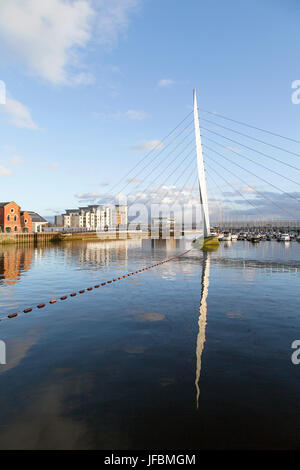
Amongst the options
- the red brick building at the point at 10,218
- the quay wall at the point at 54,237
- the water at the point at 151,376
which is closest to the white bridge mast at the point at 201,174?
the water at the point at 151,376

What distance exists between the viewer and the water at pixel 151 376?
5668mm

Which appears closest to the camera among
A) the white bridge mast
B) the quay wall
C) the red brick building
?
the white bridge mast

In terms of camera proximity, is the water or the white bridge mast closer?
the water

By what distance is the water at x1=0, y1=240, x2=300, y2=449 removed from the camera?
5.67m

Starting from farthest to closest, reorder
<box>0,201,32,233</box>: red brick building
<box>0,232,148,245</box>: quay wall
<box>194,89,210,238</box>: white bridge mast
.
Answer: <box>0,201,32,233</box>: red brick building < <box>0,232,148,245</box>: quay wall < <box>194,89,210,238</box>: white bridge mast

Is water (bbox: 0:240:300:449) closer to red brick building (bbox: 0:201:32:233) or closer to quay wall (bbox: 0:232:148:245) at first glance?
quay wall (bbox: 0:232:148:245)

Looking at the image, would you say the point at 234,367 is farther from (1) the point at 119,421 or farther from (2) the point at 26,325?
(2) the point at 26,325

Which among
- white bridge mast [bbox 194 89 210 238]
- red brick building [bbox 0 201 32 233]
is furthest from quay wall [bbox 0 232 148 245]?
white bridge mast [bbox 194 89 210 238]

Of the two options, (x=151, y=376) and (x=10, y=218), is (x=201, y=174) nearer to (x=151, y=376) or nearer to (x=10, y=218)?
(x=151, y=376)

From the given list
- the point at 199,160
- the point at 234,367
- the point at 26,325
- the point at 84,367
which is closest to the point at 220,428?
the point at 234,367

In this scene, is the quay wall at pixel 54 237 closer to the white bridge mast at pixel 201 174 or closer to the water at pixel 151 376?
the white bridge mast at pixel 201 174

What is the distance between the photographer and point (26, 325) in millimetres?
12672

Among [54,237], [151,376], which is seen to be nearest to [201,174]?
[151,376]
